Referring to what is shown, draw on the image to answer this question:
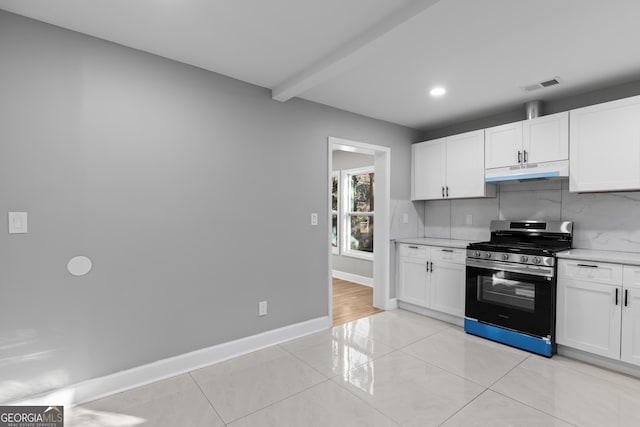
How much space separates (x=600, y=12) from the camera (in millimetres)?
1879

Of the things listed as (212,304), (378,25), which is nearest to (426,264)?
(212,304)

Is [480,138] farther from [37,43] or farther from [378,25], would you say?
[37,43]

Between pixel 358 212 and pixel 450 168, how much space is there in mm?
2164

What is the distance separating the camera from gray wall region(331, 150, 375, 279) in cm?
548

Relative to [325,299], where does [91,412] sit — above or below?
below

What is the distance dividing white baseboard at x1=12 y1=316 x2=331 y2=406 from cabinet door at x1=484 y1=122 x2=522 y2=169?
8.87ft

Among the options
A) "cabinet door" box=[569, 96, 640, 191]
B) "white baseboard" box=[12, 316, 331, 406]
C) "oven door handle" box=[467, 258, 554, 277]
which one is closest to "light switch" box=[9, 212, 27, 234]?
"white baseboard" box=[12, 316, 331, 406]

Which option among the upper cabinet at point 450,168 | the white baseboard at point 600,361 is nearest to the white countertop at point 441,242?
the upper cabinet at point 450,168

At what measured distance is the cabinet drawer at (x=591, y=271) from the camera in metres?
2.51

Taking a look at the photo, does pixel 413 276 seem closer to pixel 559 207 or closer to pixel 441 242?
pixel 441 242

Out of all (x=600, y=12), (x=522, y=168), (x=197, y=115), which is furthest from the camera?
(x=522, y=168)

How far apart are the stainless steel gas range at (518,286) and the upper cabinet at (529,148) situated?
59 cm

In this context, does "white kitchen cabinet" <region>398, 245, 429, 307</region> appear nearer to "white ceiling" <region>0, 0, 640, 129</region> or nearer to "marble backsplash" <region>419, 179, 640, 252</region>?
"marble backsplash" <region>419, 179, 640, 252</region>

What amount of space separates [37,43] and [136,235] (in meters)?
1.36
